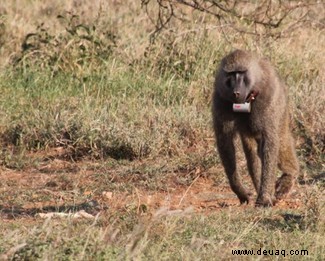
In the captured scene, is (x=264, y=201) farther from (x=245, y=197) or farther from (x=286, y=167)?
(x=286, y=167)

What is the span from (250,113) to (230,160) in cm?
38

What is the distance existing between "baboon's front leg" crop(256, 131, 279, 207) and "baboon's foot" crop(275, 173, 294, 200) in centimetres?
34

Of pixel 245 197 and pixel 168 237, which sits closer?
pixel 168 237

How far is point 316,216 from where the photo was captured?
565cm

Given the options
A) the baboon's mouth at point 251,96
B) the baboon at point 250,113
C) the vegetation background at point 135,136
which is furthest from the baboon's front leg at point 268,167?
the baboon's mouth at point 251,96

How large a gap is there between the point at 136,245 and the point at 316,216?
1.58m

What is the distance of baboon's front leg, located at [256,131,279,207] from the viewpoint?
657 centimetres

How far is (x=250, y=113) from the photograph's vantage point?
657 cm

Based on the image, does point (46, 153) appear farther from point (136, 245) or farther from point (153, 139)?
point (136, 245)

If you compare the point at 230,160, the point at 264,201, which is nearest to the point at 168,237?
the point at 264,201

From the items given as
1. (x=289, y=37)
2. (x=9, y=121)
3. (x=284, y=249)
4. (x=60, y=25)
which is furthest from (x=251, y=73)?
(x=60, y=25)

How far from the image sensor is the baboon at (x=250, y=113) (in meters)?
6.50

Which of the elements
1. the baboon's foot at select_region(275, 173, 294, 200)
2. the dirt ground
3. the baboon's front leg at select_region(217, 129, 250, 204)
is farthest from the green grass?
the baboon's foot at select_region(275, 173, 294, 200)

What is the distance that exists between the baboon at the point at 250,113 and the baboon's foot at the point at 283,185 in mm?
236
